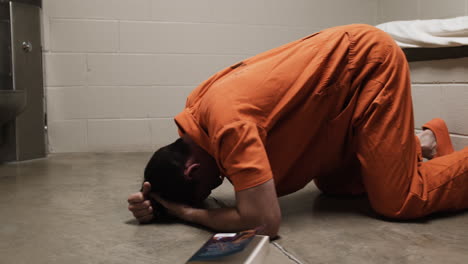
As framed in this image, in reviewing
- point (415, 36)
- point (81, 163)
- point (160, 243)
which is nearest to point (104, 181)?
point (81, 163)

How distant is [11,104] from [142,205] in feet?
6.29

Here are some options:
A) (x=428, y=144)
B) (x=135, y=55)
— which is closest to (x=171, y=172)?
(x=428, y=144)

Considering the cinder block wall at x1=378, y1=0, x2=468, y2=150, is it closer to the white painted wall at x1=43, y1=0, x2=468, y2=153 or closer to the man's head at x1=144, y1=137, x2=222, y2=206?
the white painted wall at x1=43, y1=0, x2=468, y2=153

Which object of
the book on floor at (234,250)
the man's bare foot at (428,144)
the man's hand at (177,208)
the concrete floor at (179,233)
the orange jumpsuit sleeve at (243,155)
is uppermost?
the orange jumpsuit sleeve at (243,155)

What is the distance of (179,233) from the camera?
1658 mm

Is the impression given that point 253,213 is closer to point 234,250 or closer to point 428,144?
point 234,250

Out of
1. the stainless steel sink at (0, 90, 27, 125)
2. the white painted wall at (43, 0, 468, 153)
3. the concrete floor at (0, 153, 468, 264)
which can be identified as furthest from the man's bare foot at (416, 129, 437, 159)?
the stainless steel sink at (0, 90, 27, 125)

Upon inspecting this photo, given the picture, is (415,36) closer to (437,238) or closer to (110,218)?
(437,238)

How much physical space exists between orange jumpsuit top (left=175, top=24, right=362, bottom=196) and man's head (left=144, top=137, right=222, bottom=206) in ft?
0.24

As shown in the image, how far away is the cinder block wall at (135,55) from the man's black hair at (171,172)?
87.2 inches

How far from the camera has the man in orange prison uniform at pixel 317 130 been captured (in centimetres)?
155

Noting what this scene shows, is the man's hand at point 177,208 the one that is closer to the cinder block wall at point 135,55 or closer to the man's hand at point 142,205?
the man's hand at point 142,205

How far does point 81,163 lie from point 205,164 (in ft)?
6.19

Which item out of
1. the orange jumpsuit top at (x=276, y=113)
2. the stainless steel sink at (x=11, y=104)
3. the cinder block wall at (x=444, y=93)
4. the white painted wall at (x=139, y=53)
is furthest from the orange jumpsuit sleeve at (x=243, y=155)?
the white painted wall at (x=139, y=53)
